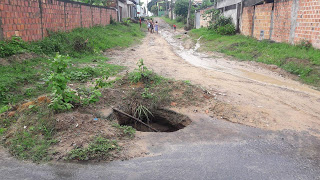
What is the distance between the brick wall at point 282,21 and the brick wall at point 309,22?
30.0 inches

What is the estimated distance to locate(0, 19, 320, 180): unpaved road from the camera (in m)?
3.09

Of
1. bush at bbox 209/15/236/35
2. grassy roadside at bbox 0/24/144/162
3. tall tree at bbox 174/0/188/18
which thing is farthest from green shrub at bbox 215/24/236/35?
tall tree at bbox 174/0/188/18

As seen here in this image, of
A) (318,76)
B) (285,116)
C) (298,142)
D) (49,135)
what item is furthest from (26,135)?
(318,76)

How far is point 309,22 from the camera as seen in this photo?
9516mm

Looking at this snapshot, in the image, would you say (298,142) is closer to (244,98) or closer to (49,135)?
(244,98)

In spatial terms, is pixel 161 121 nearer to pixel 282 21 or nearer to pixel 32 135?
pixel 32 135

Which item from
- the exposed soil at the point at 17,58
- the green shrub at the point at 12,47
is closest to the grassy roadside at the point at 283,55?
the exposed soil at the point at 17,58

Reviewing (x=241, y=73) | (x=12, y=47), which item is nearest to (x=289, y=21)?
(x=241, y=73)

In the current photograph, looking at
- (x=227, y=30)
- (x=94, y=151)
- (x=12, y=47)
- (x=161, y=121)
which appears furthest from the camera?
(x=227, y=30)

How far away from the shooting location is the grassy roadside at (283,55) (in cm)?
797

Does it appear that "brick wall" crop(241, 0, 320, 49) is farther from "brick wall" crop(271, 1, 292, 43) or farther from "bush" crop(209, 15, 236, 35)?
"bush" crop(209, 15, 236, 35)

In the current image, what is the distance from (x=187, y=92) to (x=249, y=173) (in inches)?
115

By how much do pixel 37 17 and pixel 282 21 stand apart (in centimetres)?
1072

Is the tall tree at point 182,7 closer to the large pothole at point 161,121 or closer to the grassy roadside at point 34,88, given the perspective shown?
the grassy roadside at point 34,88
